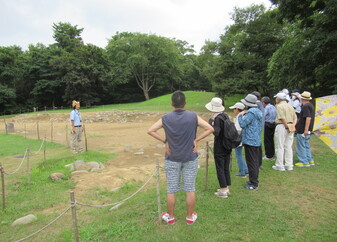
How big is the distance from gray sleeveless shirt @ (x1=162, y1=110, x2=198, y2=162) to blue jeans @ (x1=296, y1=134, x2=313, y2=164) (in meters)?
4.39

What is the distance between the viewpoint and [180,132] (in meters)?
3.24

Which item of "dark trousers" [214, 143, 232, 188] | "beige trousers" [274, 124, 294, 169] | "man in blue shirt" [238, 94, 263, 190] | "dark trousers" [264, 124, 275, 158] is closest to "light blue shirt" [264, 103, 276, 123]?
"dark trousers" [264, 124, 275, 158]

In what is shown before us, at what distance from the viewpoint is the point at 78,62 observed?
37031mm

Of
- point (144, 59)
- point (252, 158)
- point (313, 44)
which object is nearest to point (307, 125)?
point (252, 158)

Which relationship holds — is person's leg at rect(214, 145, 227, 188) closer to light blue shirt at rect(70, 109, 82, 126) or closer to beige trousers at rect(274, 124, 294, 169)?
beige trousers at rect(274, 124, 294, 169)

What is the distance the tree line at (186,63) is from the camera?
12.6m

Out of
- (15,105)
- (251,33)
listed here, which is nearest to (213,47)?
(251,33)

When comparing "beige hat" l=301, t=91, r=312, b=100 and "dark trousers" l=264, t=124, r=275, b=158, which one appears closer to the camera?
"beige hat" l=301, t=91, r=312, b=100

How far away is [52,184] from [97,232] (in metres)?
3.13

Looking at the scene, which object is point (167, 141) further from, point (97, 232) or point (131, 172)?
point (131, 172)

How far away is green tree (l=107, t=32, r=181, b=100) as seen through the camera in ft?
145

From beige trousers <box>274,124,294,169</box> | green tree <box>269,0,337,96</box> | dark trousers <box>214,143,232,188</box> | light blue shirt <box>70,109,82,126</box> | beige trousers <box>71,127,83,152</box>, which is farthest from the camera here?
green tree <box>269,0,337,96</box>

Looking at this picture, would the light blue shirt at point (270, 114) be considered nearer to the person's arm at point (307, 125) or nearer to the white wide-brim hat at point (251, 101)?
the person's arm at point (307, 125)

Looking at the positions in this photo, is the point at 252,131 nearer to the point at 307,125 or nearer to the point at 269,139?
the point at 307,125
